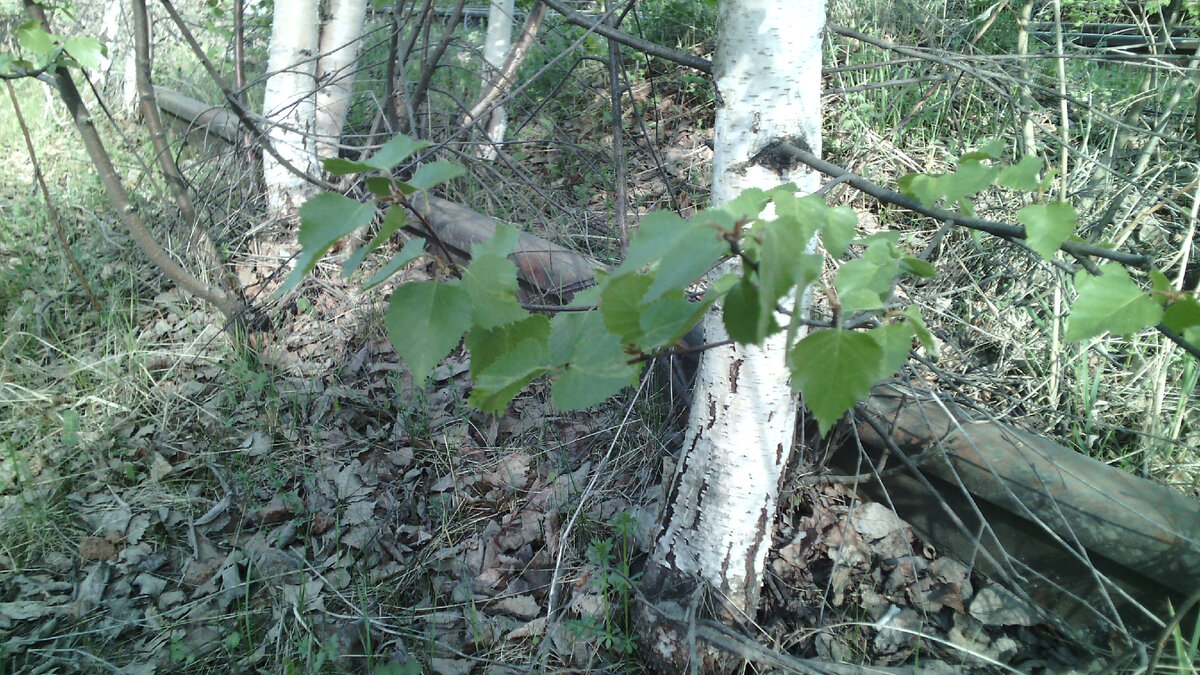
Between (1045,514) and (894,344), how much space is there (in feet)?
4.25

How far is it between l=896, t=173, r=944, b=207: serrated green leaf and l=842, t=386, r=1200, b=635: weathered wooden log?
36.9 inches

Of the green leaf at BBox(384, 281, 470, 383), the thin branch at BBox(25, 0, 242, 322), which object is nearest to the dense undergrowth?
the thin branch at BBox(25, 0, 242, 322)

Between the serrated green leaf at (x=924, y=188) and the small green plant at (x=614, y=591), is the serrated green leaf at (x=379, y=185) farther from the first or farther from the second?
the small green plant at (x=614, y=591)

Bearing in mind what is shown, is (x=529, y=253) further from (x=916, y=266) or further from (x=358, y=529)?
(x=916, y=266)

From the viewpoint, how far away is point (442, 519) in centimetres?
236

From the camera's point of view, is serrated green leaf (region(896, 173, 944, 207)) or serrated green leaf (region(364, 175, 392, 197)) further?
serrated green leaf (region(896, 173, 944, 207))

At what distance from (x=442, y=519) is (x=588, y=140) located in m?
2.71

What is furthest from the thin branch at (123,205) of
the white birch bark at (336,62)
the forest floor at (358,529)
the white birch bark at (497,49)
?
the white birch bark at (497,49)

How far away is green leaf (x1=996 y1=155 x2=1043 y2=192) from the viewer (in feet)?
3.49

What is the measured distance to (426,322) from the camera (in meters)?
0.83

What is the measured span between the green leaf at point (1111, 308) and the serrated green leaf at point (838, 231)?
26 cm

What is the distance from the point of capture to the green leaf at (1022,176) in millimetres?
1062

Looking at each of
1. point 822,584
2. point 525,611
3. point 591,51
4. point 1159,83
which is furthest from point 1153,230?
point 591,51

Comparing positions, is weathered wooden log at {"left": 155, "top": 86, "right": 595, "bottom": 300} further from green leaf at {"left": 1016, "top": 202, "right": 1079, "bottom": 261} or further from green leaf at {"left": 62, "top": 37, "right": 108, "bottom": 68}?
green leaf at {"left": 1016, "top": 202, "right": 1079, "bottom": 261}
